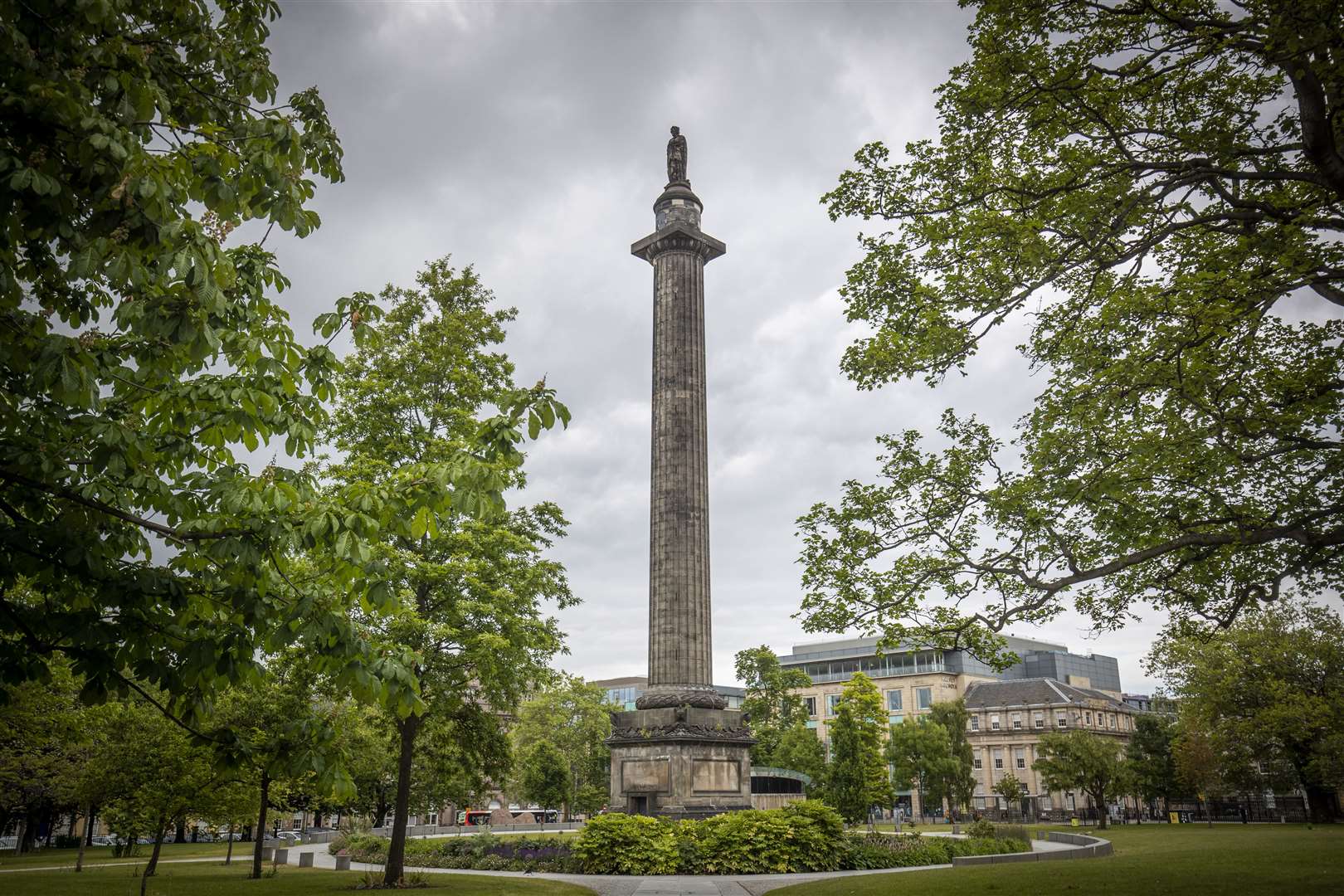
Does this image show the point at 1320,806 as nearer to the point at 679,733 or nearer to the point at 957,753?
the point at 957,753

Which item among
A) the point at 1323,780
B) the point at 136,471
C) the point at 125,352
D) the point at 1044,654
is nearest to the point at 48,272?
the point at 125,352

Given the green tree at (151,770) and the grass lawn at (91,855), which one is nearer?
the green tree at (151,770)

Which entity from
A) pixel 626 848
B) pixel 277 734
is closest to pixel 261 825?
pixel 626 848

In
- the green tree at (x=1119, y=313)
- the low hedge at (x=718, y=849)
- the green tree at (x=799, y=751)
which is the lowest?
the low hedge at (x=718, y=849)

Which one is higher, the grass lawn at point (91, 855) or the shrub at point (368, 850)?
the shrub at point (368, 850)

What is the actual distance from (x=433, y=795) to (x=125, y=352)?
3833 centimetres

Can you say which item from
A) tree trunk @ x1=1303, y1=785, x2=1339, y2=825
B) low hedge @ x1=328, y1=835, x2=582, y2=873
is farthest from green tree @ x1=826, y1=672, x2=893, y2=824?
tree trunk @ x1=1303, y1=785, x2=1339, y2=825

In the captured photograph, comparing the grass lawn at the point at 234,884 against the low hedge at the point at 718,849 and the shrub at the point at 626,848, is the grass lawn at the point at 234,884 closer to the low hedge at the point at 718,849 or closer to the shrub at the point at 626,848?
the shrub at the point at 626,848

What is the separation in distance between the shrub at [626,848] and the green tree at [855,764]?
1512 cm

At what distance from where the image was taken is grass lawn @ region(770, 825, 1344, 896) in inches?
675

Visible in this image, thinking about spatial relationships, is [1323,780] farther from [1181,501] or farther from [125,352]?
[125,352]

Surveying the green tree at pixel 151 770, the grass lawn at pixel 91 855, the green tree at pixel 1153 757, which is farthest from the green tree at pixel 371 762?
the green tree at pixel 1153 757

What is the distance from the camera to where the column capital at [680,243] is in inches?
1518

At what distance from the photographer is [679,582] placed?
3497 centimetres
